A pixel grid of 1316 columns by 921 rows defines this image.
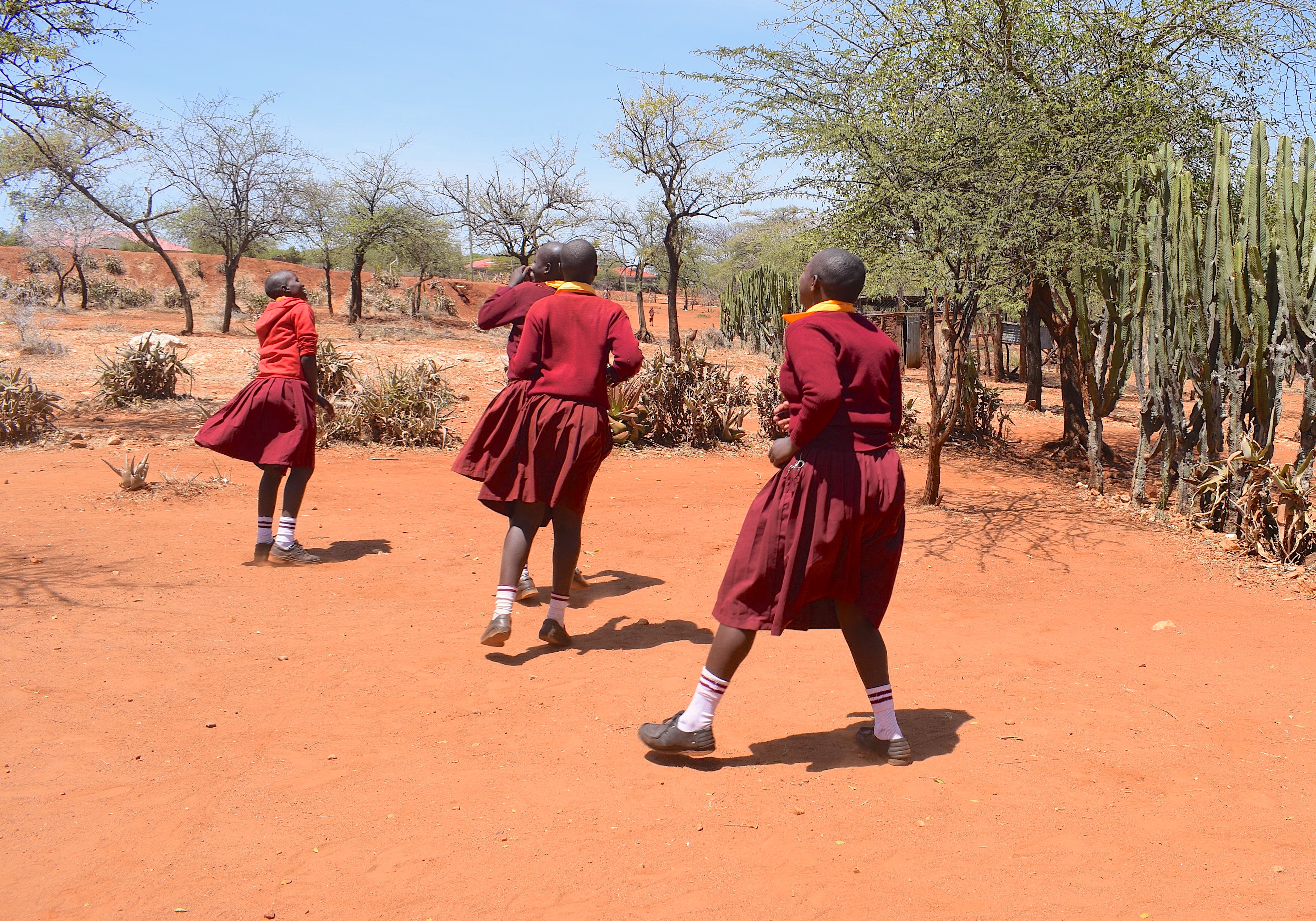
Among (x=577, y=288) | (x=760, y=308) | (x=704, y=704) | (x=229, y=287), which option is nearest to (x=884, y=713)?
(x=704, y=704)

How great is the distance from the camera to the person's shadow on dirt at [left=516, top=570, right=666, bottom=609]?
533cm

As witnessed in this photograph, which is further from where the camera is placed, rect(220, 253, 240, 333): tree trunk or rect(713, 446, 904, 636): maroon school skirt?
rect(220, 253, 240, 333): tree trunk

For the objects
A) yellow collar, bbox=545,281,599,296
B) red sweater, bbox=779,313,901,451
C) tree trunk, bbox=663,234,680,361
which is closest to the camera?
red sweater, bbox=779,313,901,451

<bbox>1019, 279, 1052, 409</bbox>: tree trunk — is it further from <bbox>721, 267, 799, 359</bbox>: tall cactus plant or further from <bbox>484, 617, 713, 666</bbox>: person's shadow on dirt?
<bbox>484, 617, 713, 666</bbox>: person's shadow on dirt

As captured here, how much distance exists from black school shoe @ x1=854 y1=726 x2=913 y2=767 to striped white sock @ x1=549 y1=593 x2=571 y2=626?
1541mm

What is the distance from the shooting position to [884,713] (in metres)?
3.24

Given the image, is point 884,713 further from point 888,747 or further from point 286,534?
point 286,534

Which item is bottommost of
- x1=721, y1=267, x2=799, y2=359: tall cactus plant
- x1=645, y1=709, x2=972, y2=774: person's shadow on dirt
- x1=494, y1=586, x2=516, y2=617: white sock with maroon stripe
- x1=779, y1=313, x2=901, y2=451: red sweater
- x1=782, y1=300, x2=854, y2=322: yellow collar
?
x1=645, y1=709, x2=972, y2=774: person's shadow on dirt

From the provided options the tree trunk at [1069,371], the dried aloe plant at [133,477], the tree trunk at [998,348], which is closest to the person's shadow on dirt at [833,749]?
the dried aloe plant at [133,477]

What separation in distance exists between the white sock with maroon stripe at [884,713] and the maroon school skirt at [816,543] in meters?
0.26

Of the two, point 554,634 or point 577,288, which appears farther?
point 554,634

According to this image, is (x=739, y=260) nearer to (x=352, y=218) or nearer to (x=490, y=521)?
(x=352, y=218)

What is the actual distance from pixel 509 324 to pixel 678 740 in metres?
2.26

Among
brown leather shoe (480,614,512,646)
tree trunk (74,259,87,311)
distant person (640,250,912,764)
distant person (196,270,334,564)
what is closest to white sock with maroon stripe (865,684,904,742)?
distant person (640,250,912,764)
